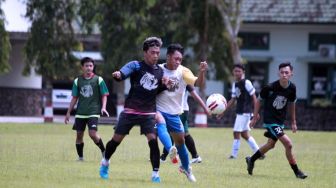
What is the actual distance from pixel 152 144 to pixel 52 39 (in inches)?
1037

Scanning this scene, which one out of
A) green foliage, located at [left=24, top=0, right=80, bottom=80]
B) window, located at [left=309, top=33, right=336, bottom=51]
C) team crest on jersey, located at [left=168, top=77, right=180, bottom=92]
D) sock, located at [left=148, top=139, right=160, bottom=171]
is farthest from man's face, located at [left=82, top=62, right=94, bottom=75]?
window, located at [left=309, top=33, right=336, bottom=51]

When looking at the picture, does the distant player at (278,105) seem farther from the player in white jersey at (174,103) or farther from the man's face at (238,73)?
the man's face at (238,73)

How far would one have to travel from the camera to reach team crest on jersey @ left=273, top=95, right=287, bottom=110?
51.6 feet

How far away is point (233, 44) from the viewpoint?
129ft

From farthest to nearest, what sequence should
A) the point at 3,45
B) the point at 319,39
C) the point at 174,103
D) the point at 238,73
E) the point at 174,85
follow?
the point at 319,39, the point at 3,45, the point at 238,73, the point at 174,103, the point at 174,85

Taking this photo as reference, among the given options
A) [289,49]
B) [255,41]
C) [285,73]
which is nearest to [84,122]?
[285,73]

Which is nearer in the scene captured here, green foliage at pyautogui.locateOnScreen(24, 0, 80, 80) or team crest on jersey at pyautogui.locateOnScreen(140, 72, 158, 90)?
team crest on jersey at pyautogui.locateOnScreen(140, 72, 158, 90)

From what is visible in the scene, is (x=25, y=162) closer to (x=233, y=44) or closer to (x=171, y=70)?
(x=171, y=70)

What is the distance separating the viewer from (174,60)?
14312mm

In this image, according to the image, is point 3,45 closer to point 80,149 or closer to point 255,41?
point 255,41

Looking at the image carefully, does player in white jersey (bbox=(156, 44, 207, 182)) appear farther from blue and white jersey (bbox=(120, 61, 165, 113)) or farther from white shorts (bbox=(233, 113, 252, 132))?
white shorts (bbox=(233, 113, 252, 132))

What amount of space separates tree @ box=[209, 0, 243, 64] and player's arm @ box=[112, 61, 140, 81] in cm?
2552

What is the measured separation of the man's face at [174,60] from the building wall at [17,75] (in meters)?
32.2

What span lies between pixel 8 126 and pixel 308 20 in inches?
721
